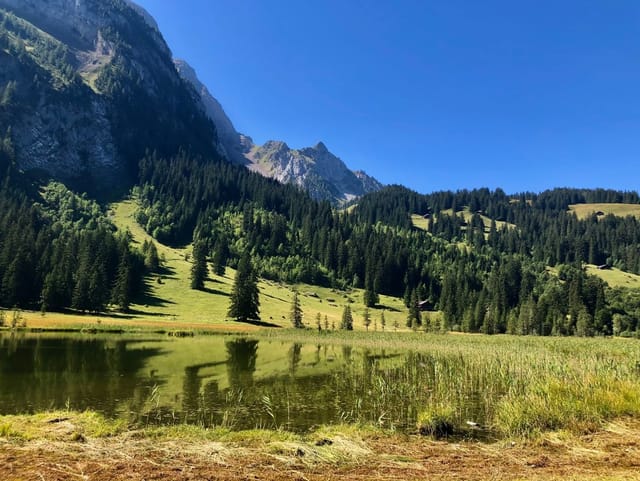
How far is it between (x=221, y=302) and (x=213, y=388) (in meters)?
105

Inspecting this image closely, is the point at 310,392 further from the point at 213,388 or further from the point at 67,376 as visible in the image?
the point at 67,376

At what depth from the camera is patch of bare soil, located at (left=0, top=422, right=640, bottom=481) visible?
1205 centimetres

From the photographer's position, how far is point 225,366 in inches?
1695

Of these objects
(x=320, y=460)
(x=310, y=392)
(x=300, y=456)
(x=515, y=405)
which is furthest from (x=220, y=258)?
(x=320, y=460)

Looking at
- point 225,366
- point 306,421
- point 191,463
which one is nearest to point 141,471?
point 191,463

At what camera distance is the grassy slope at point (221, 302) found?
115 metres

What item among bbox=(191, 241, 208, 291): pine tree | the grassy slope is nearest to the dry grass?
the grassy slope

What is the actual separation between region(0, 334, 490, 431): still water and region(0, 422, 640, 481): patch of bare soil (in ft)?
16.8

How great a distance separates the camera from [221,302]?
133 meters

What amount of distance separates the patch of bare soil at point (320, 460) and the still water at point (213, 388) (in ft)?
16.8

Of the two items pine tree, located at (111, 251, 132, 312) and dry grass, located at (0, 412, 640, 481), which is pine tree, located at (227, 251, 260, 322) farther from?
dry grass, located at (0, 412, 640, 481)

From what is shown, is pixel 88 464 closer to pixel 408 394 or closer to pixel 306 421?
pixel 306 421

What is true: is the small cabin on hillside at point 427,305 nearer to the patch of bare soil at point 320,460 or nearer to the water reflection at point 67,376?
the water reflection at point 67,376

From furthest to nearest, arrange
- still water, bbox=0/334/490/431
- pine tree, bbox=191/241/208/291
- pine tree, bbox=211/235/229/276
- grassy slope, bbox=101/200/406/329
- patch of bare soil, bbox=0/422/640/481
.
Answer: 1. pine tree, bbox=211/235/229/276
2. pine tree, bbox=191/241/208/291
3. grassy slope, bbox=101/200/406/329
4. still water, bbox=0/334/490/431
5. patch of bare soil, bbox=0/422/640/481
